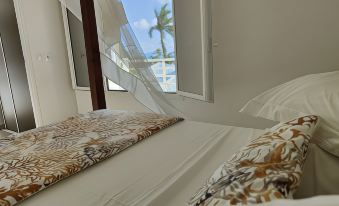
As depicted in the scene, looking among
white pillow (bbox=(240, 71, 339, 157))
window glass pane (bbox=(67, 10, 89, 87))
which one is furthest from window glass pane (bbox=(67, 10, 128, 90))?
white pillow (bbox=(240, 71, 339, 157))

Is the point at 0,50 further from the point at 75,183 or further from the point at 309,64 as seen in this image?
the point at 309,64

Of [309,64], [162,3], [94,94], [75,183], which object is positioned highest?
[162,3]

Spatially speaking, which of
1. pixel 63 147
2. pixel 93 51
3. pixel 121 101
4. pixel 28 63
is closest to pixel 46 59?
pixel 28 63

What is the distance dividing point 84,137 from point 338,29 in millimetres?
1722

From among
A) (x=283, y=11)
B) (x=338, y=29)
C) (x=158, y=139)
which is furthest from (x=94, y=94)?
(x=338, y=29)

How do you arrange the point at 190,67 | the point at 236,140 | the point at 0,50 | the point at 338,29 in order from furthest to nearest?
1. the point at 0,50
2. the point at 190,67
3. the point at 338,29
4. the point at 236,140

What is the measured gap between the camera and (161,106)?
2.22 metres

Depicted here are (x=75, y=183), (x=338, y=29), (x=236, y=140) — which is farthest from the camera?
(x=338, y=29)

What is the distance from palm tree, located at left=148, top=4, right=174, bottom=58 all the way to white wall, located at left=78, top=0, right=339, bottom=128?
68 centimetres

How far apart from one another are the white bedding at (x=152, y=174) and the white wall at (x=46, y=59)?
2677 millimetres

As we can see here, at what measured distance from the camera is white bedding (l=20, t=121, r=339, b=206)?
0.82 m

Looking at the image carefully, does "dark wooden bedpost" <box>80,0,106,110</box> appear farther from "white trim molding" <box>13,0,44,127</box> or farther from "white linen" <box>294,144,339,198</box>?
"white linen" <box>294,144,339,198</box>

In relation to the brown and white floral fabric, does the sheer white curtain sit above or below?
above

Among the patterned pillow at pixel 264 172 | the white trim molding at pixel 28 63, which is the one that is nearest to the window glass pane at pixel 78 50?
the white trim molding at pixel 28 63
